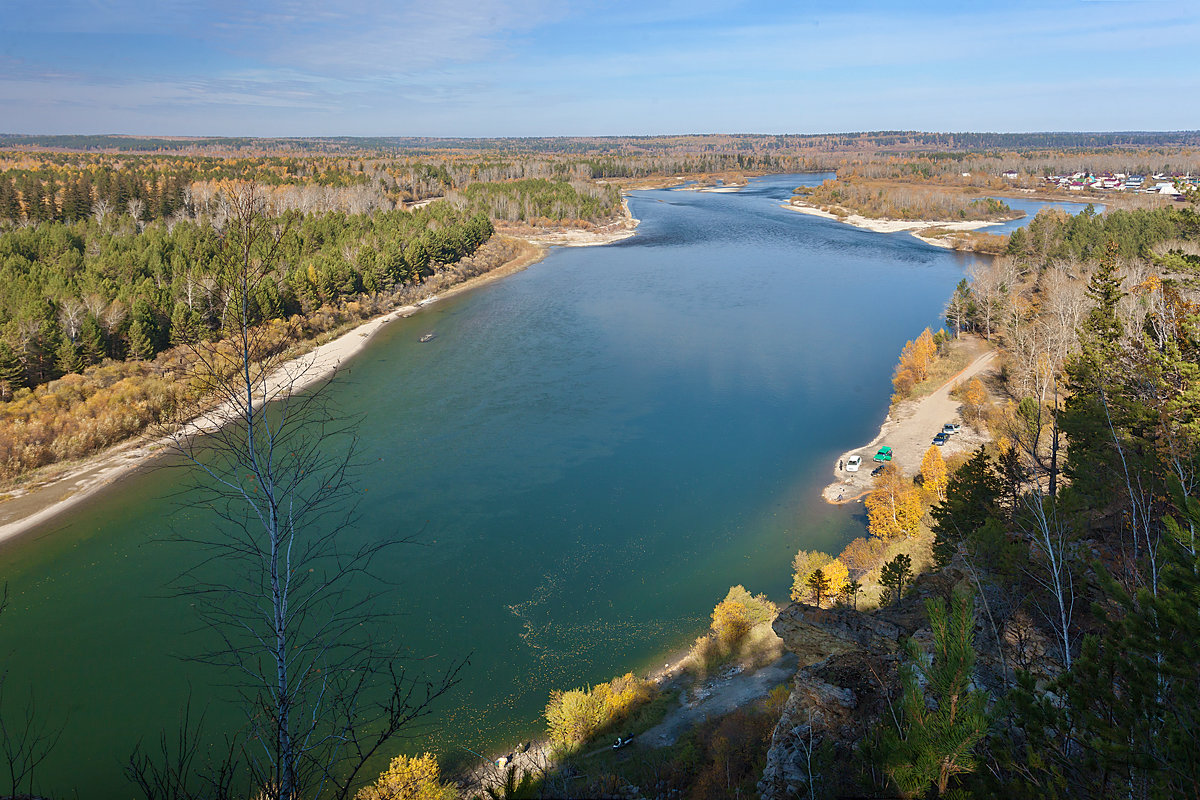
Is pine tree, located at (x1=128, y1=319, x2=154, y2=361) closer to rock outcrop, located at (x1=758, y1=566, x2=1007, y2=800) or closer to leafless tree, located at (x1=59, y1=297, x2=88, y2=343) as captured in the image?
leafless tree, located at (x1=59, y1=297, x2=88, y2=343)

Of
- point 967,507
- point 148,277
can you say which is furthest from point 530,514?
point 148,277

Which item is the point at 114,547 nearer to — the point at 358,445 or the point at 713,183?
the point at 358,445

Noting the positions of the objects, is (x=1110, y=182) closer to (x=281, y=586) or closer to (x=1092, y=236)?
(x=1092, y=236)

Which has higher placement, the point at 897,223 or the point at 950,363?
the point at 897,223

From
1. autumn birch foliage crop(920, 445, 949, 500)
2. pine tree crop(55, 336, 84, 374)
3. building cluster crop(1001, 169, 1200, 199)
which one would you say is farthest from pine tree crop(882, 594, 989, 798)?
building cluster crop(1001, 169, 1200, 199)

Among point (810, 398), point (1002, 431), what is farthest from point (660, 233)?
point (1002, 431)

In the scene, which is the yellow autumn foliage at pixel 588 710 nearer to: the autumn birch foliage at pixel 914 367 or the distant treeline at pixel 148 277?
the distant treeline at pixel 148 277
